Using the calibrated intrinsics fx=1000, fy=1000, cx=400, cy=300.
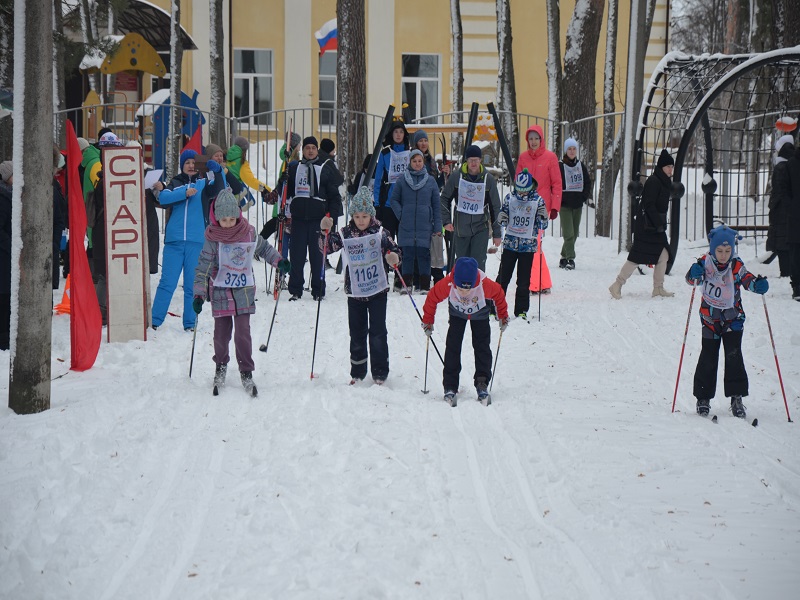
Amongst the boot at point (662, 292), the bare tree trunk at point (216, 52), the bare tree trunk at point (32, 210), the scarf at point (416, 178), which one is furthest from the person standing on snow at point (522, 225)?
the bare tree trunk at point (216, 52)

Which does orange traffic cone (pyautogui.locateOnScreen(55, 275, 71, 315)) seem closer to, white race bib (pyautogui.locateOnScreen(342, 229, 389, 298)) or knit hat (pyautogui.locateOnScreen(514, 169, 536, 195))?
white race bib (pyautogui.locateOnScreen(342, 229, 389, 298))

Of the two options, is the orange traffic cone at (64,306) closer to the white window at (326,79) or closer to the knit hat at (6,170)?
the knit hat at (6,170)

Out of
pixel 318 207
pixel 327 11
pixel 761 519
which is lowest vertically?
pixel 761 519

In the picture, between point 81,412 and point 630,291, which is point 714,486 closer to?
point 81,412

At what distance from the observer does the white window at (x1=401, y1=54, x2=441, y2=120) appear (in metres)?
30.9

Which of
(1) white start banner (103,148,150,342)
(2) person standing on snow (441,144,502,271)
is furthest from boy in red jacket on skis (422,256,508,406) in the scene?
(1) white start banner (103,148,150,342)

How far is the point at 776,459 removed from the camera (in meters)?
6.77

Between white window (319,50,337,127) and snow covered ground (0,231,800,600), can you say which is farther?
white window (319,50,337,127)

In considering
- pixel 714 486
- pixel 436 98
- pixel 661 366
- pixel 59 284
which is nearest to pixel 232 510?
pixel 714 486

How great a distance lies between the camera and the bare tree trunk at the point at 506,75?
24281 mm

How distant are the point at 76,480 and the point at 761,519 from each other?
4086mm

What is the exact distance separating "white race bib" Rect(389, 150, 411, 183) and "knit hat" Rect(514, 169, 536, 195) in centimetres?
190

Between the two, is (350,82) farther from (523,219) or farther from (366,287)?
(366,287)

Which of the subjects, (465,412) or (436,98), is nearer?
(465,412)
